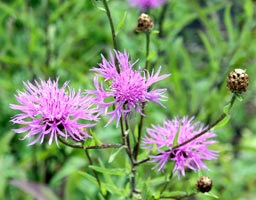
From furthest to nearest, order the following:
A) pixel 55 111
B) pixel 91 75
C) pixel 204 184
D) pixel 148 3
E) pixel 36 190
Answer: pixel 91 75 < pixel 148 3 < pixel 36 190 < pixel 204 184 < pixel 55 111

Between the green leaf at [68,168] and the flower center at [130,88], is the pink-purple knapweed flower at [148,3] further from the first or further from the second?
the flower center at [130,88]

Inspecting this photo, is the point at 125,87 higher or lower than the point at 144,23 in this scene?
lower

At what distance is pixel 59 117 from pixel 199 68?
2.24 metres

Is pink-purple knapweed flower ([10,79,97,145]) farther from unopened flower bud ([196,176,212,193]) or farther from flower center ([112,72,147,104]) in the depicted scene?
unopened flower bud ([196,176,212,193])

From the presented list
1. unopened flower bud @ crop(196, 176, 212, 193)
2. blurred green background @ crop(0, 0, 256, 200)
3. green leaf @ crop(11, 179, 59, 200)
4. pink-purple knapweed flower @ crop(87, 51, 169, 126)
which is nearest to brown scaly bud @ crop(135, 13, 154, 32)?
pink-purple knapweed flower @ crop(87, 51, 169, 126)

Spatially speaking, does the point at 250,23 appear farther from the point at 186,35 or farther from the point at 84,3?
the point at 186,35

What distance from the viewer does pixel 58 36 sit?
2.30 m

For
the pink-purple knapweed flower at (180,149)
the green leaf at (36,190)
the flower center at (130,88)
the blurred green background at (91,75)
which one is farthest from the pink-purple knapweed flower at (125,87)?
the green leaf at (36,190)

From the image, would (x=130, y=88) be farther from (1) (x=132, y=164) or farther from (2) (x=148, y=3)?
(2) (x=148, y=3)

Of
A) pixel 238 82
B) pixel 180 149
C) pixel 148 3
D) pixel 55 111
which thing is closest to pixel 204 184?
pixel 180 149

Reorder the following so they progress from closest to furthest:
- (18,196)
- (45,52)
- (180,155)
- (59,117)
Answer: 1. (59,117)
2. (180,155)
3. (18,196)
4. (45,52)

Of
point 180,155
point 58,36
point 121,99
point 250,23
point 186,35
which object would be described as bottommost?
point 180,155

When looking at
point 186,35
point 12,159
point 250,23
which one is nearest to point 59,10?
point 12,159

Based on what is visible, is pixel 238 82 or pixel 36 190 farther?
pixel 36 190
